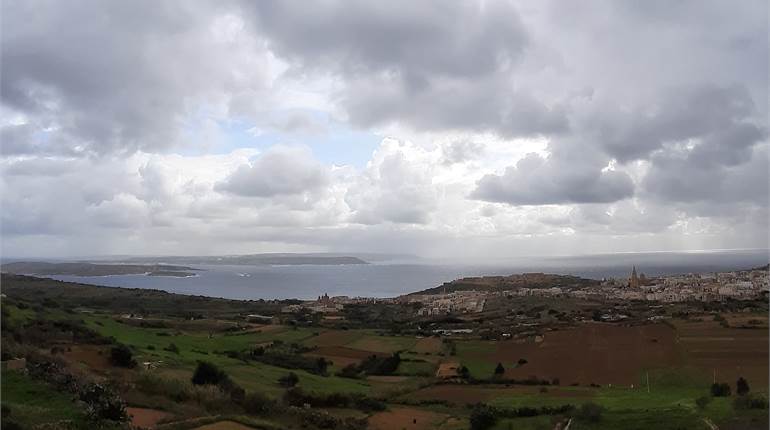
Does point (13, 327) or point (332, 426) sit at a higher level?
point (13, 327)

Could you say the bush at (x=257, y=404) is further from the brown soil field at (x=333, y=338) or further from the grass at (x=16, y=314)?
the brown soil field at (x=333, y=338)

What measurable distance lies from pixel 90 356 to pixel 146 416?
10.4 m

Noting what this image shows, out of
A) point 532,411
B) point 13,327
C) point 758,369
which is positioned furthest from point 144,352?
point 758,369

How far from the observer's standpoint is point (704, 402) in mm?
19219

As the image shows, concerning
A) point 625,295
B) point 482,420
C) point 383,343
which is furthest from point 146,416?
point 625,295

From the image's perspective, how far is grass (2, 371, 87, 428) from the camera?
40.6 feet

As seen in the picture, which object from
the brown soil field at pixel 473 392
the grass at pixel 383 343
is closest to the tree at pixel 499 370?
the brown soil field at pixel 473 392

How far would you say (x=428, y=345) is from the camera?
4688 centimetres

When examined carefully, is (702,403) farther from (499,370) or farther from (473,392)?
(499,370)

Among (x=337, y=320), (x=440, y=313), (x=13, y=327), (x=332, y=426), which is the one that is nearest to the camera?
(x=332, y=426)

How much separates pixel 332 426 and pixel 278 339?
31975 mm

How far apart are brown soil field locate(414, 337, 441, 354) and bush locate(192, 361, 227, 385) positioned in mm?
22553

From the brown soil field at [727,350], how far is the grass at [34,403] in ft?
85.3

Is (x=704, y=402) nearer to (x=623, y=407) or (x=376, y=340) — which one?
(x=623, y=407)
